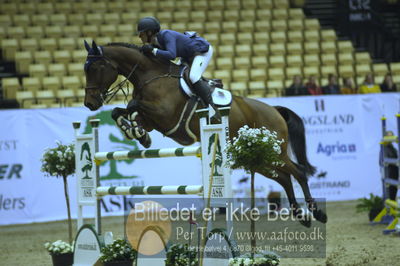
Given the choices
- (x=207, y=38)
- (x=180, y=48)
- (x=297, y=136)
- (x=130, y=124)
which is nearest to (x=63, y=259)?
(x=130, y=124)

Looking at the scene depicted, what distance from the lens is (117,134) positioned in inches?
421

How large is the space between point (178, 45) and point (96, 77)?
97 centimetres

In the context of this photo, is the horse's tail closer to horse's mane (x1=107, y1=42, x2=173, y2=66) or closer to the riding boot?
the riding boot

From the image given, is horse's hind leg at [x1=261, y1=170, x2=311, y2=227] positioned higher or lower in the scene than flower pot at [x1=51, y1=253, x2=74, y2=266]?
higher

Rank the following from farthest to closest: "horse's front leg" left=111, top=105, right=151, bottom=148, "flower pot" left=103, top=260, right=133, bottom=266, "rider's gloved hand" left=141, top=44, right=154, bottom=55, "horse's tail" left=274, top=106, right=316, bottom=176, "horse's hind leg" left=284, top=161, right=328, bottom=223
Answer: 1. "horse's tail" left=274, top=106, right=316, bottom=176
2. "horse's hind leg" left=284, top=161, right=328, bottom=223
3. "rider's gloved hand" left=141, top=44, right=154, bottom=55
4. "horse's front leg" left=111, top=105, right=151, bottom=148
5. "flower pot" left=103, top=260, right=133, bottom=266

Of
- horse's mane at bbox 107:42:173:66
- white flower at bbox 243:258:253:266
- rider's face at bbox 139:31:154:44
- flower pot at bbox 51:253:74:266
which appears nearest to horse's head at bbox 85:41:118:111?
horse's mane at bbox 107:42:173:66

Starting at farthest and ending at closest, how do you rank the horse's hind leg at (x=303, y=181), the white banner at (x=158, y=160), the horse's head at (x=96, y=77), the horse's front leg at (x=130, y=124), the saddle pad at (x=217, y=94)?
the white banner at (x=158, y=160) → the horse's hind leg at (x=303, y=181) → the saddle pad at (x=217, y=94) → the horse's head at (x=96, y=77) → the horse's front leg at (x=130, y=124)

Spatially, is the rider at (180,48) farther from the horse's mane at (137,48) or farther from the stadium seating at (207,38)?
the stadium seating at (207,38)

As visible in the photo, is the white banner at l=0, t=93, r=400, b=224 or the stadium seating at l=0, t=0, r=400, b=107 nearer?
the white banner at l=0, t=93, r=400, b=224

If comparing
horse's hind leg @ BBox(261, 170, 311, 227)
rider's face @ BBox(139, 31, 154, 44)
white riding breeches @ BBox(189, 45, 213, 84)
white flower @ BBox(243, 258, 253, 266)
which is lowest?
white flower @ BBox(243, 258, 253, 266)

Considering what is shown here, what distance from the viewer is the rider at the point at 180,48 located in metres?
6.49

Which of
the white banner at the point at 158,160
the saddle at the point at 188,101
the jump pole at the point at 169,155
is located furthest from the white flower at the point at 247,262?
the white banner at the point at 158,160

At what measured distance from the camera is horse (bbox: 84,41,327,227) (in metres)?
6.27

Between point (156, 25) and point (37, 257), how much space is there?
2928 millimetres
